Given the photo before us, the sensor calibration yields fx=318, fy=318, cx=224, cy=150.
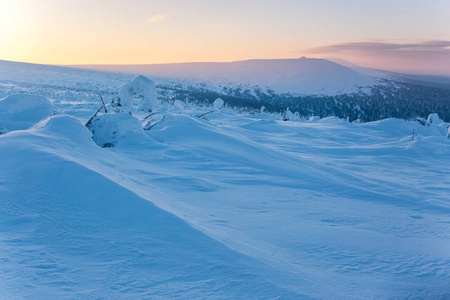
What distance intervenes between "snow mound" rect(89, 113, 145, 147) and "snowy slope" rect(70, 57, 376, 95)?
240ft

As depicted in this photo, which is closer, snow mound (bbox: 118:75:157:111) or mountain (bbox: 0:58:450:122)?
Answer: snow mound (bbox: 118:75:157:111)

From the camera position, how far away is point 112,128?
575cm

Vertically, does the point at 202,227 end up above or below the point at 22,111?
below

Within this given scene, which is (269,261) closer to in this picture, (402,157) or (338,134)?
(402,157)

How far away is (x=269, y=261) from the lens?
7.39 ft

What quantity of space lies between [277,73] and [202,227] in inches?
3724

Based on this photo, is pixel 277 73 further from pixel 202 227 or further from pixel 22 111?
pixel 202 227

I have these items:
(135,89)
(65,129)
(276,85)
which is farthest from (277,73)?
(65,129)

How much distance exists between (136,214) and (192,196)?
112 centimetres

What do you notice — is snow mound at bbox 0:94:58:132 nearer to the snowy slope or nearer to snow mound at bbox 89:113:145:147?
snow mound at bbox 89:113:145:147

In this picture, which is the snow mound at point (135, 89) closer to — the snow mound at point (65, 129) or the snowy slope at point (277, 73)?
the snow mound at point (65, 129)

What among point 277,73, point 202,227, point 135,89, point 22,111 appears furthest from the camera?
point 277,73

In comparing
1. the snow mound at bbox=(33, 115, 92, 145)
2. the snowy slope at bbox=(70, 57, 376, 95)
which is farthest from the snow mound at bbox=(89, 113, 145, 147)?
the snowy slope at bbox=(70, 57, 376, 95)

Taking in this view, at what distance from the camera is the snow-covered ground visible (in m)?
1.90
